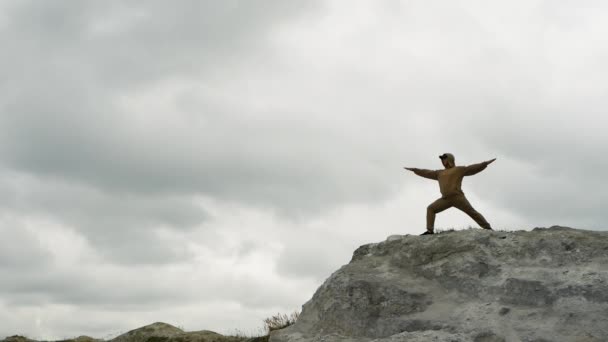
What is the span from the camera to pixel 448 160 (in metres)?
12.4

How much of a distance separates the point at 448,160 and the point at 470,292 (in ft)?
12.8

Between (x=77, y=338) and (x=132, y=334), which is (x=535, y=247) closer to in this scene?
(x=132, y=334)

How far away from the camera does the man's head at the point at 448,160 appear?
40.8ft

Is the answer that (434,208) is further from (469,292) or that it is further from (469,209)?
(469,292)

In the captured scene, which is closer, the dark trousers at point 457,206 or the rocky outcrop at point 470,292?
the rocky outcrop at point 470,292

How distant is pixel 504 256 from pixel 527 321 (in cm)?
159

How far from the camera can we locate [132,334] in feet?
60.6

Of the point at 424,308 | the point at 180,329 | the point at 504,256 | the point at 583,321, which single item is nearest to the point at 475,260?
the point at 504,256

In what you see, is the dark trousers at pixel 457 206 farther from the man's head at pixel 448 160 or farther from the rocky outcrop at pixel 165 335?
the rocky outcrop at pixel 165 335

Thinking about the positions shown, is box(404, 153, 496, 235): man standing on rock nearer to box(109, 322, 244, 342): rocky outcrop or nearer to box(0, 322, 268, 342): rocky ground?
box(0, 322, 268, 342): rocky ground

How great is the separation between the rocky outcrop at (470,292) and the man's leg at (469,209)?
1.43m

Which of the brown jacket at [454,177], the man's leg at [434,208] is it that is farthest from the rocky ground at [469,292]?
the brown jacket at [454,177]

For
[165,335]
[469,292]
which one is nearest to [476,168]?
[469,292]

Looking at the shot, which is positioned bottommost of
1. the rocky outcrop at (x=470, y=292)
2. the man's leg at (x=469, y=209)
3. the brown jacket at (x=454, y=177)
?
the rocky outcrop at (x=470, y=292)
